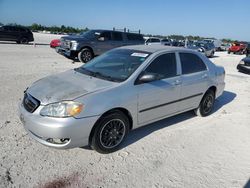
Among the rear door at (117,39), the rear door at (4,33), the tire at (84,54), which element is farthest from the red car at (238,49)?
the rear door at (4,33)

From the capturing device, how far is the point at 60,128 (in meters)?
3.22

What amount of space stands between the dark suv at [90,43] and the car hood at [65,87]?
855 centimetres

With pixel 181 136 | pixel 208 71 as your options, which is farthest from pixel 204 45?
pixel 181 136

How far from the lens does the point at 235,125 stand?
207 inches

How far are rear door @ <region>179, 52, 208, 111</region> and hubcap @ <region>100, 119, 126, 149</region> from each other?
5.19ft

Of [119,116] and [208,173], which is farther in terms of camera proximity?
[119,116]

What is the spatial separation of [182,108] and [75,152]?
2.35 meters

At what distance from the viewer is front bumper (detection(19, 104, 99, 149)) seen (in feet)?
10.6

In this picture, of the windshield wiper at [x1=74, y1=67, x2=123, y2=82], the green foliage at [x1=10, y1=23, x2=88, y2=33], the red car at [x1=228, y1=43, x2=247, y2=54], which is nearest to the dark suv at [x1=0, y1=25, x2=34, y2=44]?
the windshield wiper at [x1=74, y1=67, x2=123, y2=82]

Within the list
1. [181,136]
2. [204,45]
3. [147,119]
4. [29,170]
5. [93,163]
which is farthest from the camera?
[204,45]

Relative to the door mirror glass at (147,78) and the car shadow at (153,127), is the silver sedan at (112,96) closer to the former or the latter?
the door mirror glass at (147,78)

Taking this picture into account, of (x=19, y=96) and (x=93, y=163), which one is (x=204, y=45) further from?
(x=93, y=163)

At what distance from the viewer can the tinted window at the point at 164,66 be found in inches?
169

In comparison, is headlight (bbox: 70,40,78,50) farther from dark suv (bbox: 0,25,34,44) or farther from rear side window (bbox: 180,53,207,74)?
dark suv (bbox: 0,25,34,44)
